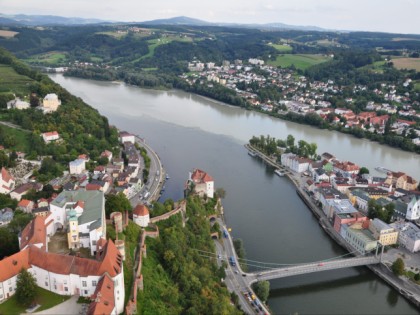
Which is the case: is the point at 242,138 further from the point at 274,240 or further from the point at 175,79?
the point at 175,79

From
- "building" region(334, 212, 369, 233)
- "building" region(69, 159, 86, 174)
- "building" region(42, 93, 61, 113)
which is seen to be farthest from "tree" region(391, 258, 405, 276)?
"building" region(42, 93, 61, 113)

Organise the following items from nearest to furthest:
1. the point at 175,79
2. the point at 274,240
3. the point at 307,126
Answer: the point at 274,240, the point at 307,126, the point at 175,79

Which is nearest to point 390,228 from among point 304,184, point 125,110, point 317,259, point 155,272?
point 317,259

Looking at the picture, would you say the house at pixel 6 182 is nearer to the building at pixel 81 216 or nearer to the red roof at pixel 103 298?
the building at pixel 81 216

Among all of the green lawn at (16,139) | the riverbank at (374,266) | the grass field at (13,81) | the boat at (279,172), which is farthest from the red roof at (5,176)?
the boat at (279,172)

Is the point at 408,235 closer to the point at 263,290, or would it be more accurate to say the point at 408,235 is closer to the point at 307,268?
the point at 307,268

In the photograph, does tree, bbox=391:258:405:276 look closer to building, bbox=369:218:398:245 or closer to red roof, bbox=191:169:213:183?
building, bbox=369:218:398:245

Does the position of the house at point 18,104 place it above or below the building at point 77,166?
above
